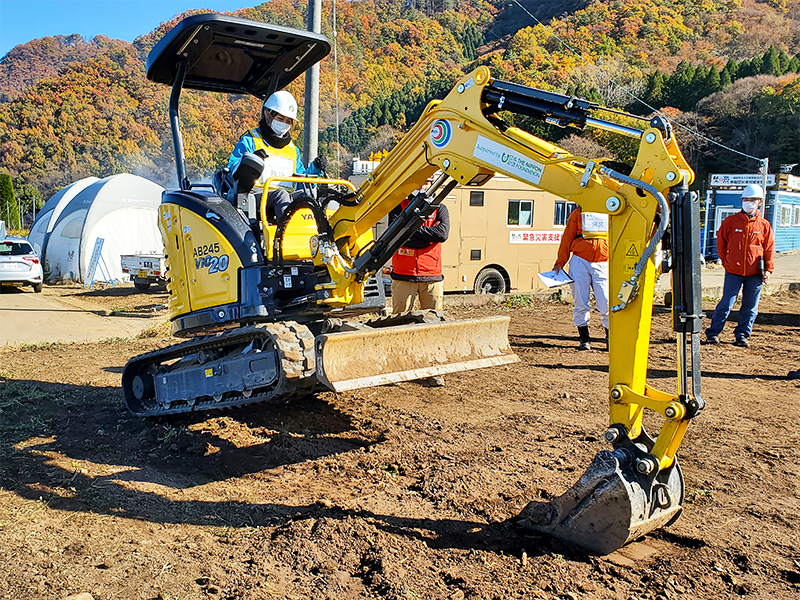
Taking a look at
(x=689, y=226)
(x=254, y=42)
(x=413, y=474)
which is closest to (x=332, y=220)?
(x=254, y=42)

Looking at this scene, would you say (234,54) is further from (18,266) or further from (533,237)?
(18,266)

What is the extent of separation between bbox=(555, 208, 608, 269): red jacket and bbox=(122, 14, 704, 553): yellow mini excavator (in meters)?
2.92

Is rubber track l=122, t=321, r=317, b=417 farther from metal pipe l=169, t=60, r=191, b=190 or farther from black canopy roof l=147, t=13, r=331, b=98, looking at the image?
black canopy roof l=147, t=13, r=331, b=98

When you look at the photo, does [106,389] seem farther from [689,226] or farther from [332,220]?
[689,226]

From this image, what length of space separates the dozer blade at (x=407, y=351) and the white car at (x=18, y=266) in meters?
16.5

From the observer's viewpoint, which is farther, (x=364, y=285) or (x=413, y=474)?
(x=364, y=285)

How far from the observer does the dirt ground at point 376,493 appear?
10.2 ft

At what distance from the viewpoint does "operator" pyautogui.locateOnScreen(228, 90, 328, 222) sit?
522 cm

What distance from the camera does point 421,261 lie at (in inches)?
276

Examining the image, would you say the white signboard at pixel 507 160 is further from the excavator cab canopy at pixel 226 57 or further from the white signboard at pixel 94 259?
the white signboard at pixel 94 259

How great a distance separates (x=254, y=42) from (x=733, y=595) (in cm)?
503

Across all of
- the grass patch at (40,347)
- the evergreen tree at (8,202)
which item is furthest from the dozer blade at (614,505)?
the evergreen tree at (8,202)

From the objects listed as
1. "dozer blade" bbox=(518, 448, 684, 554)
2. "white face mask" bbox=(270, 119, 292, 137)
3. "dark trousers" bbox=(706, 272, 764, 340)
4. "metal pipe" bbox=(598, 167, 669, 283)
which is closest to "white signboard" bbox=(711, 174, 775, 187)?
"dark trousers" bbox=(706, 272, 764, 340)

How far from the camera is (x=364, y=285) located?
18.0ft
